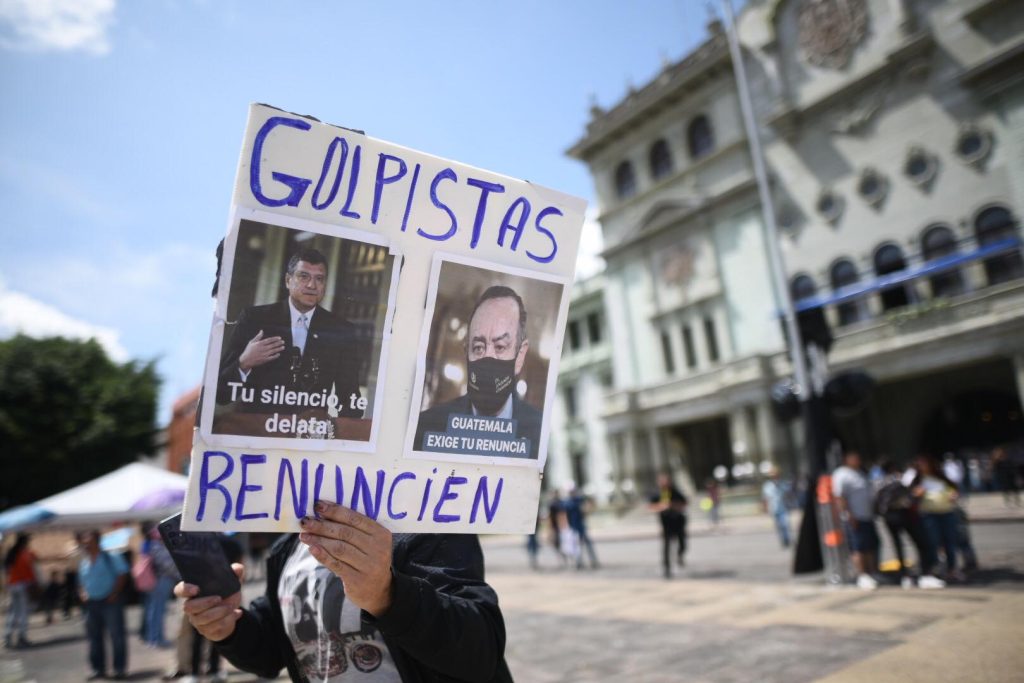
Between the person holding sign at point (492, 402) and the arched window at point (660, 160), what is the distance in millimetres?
32818

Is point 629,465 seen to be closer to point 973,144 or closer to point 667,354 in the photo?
point 667,354

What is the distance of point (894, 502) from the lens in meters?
7.59

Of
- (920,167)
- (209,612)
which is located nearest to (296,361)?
(209,612)

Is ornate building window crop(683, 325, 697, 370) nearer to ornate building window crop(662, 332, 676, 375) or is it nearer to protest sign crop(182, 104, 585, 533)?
ornate building window crop(662, 332, 676, 375)

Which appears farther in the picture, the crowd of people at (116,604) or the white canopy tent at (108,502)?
the white canopy tent at (108,502)

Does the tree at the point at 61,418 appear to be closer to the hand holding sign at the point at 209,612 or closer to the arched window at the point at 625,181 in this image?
the arched window at the point at 625,181

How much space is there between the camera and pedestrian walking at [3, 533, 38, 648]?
10797 mm

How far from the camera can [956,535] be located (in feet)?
24.7

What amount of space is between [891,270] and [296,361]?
26.9 meters

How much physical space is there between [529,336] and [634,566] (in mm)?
12875

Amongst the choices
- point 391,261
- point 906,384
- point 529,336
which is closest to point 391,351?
point 391,261

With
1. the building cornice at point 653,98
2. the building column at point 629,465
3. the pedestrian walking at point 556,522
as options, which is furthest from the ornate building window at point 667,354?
the pedestrian walking at point 556,522

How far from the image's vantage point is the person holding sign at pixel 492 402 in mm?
1605

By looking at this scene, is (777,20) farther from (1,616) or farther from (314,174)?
(1,616)
